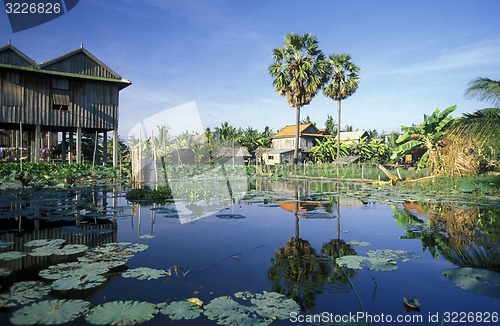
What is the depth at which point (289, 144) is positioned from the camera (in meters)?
52.3

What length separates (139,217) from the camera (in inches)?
317

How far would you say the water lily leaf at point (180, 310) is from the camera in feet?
9.01

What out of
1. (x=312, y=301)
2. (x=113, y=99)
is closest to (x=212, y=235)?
(x=312, y=301)

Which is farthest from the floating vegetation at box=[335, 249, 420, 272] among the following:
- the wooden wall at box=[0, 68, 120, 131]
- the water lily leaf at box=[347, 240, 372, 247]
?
the wooden wall at box=[0, 68, 120, 131]

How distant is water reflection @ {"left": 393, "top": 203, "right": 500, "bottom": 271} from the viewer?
189 inches

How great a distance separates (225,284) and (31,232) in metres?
4.76

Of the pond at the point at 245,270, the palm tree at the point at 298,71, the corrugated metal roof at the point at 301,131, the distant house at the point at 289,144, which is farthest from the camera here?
the corrugated metal roof at the point at 301,131

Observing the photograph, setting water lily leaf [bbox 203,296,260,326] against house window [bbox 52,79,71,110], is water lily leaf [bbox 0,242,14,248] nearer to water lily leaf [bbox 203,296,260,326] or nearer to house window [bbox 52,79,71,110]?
water lily leaf [bbox 203,296,260,326]

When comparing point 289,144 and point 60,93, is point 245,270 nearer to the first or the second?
point 60,93

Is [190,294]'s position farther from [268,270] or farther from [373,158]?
[373,158]

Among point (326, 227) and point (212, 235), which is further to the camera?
point (326, 227)

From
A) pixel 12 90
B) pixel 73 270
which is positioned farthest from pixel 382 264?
pixel 12 90

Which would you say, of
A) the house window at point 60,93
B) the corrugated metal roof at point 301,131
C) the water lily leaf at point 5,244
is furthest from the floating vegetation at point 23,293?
the corrugated metal roof at point 301,131

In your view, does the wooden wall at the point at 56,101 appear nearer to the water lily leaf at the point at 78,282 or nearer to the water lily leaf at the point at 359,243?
the water lily leaf at the point at 78,282
